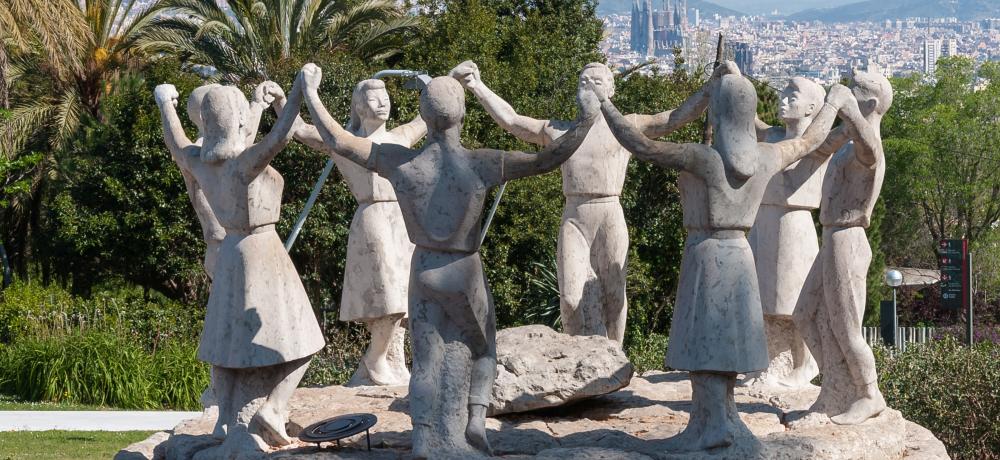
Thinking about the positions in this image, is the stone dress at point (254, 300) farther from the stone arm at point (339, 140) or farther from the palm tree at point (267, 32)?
the palm tree at point (267, 32)

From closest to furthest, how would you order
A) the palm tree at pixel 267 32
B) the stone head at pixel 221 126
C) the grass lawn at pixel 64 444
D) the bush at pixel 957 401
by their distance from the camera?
1. the stone head at pixel 221 126
2. the bush at pixel 957 401
3. the grass lawn at pixel 64 444
4. the palm tree at pixel 267 32

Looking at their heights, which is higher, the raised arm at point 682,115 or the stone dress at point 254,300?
the raised arm at point 682,115

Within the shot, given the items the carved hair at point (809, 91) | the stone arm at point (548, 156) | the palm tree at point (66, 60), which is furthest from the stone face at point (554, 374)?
the palm tree at point (66, 60)

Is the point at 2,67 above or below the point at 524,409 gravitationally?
above

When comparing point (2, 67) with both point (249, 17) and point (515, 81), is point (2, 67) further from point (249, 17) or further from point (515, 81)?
point (515, 81)

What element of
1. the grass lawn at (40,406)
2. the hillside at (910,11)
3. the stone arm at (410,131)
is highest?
the hillside at (910,11)

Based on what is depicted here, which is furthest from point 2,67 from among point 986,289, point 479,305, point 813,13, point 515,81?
point 813,13

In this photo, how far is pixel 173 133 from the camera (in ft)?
29.8

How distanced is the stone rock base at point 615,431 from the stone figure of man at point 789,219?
0.71 metres

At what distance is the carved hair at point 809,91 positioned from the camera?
991cm

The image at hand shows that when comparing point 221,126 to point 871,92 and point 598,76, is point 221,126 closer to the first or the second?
point 598,76

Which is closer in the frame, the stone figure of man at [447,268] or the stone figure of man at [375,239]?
the stone figure of man at [447,268]

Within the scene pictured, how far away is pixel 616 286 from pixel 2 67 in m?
15.6

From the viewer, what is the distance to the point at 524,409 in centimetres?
898
